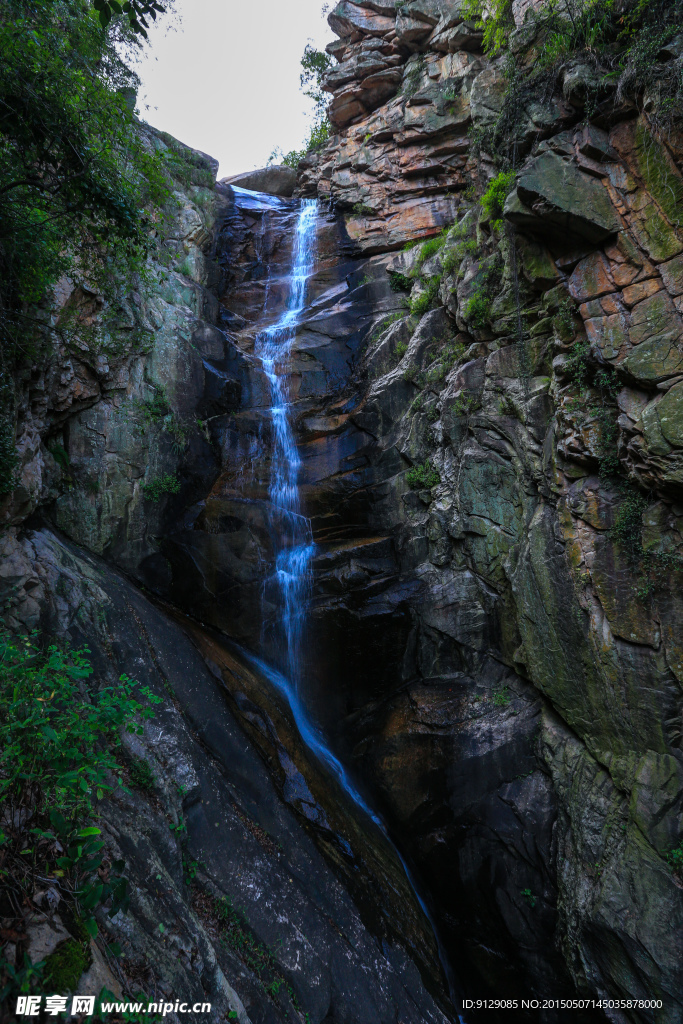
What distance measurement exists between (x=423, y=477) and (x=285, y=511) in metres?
3.26

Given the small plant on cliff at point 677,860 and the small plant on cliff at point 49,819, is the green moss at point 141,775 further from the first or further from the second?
the small plant on cliff at point 677,860

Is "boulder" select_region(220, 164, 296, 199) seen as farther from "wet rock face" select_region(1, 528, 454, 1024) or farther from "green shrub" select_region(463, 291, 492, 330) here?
"wet rock face" select_region(1, 528, 454, 1024)

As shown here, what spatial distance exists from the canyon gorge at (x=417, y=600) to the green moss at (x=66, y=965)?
4.9 inches

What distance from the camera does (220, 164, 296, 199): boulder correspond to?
2205 centimetres

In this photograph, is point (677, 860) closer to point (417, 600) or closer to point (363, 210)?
point (417, 600)

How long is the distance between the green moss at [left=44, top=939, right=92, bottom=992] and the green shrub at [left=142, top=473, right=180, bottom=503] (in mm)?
8600

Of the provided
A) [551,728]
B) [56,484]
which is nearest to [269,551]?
[56,484]

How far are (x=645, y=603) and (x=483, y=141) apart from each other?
9652 mm

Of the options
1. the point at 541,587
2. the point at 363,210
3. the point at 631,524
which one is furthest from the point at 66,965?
the point at 363,210

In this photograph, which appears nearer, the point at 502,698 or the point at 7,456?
the point at 7,456

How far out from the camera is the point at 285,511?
38.2ft

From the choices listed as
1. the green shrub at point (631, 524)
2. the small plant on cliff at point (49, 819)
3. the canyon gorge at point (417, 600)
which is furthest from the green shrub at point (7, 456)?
the green shrub at point (631, 524)

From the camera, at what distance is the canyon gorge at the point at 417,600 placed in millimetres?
6215

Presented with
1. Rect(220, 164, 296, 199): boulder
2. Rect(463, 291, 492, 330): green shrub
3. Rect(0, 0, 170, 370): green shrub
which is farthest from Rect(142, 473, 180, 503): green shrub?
Rect(220, 164, 296, 199): boulder
